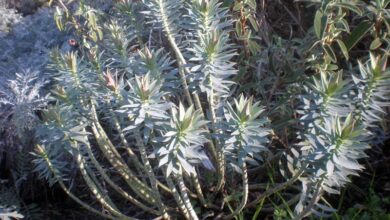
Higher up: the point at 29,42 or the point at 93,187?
the point at 29,42

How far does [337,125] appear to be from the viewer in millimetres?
1453

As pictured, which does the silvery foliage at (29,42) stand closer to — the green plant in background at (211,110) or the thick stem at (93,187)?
the green plant in background at (211,110)

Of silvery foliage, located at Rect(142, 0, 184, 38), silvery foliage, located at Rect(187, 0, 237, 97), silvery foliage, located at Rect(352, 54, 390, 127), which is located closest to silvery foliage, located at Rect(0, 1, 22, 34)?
silvery foliage, located at Rect(142, 0, 184, 38)

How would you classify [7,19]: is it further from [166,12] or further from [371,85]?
[371,85]

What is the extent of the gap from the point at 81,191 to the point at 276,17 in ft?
4.55

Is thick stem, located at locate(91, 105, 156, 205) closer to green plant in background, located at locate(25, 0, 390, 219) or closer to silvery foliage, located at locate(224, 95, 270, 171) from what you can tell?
green plant in background, located at locate(25, 0, 390, 219)

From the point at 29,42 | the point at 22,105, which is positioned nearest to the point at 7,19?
the point at 29,42

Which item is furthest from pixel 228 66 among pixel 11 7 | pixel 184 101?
pixel 11 7

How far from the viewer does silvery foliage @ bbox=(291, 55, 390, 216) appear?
1452 mm

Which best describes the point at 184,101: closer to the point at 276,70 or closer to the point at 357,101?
the point at 276,70

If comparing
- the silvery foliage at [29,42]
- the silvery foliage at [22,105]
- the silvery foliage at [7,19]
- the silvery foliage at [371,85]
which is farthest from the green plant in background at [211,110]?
the silvery foliage at [7,19]

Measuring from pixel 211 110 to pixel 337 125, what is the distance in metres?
0.51

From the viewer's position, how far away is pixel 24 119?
2.32 m

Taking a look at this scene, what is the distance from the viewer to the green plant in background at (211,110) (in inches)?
60.5
